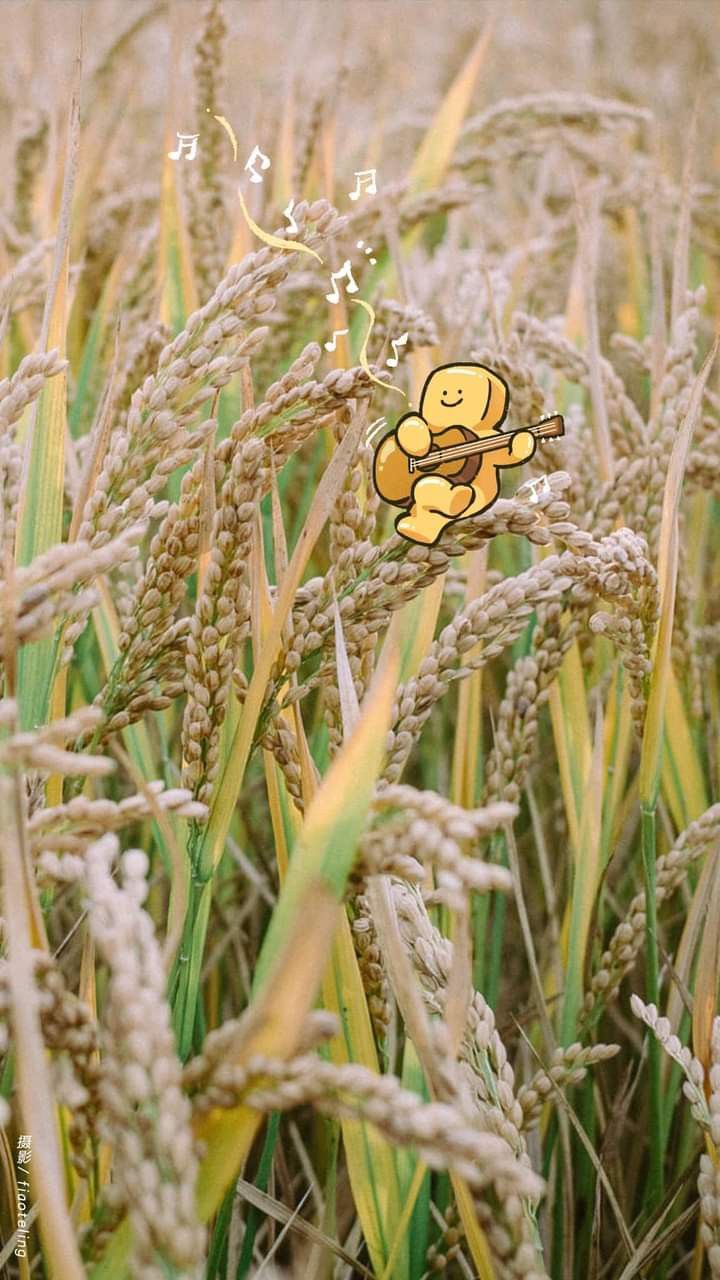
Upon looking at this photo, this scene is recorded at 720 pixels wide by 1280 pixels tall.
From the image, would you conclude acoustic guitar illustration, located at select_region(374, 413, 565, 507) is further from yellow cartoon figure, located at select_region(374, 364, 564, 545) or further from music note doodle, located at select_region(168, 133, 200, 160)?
music note doodle, located at select_region(168, 133, 200, 160)

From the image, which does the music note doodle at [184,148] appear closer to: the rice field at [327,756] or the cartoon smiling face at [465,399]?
the rice field at [327,756]

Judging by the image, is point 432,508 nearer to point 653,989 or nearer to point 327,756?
point 327,756

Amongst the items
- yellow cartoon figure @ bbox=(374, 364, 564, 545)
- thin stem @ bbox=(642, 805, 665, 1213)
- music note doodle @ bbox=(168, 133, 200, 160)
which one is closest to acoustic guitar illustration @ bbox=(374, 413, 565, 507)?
yellow cartoon figure @ bbox=(374, 364, 564, 545)

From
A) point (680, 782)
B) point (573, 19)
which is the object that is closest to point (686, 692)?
point (680, 782)

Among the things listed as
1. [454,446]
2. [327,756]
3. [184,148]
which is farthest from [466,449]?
[184,148]

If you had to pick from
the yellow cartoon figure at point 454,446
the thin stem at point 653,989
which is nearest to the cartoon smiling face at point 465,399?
the yellow cartoon figure at point 454,446

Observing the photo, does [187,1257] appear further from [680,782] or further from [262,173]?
[262,173]
